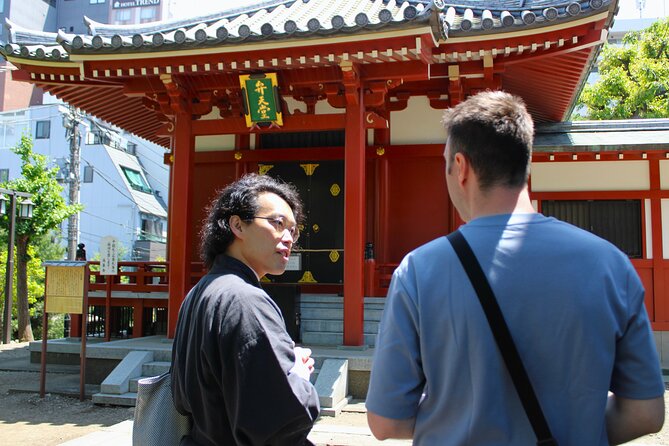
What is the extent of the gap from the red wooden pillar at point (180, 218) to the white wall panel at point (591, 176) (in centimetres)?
542

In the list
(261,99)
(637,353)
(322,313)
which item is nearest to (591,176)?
(322,313)

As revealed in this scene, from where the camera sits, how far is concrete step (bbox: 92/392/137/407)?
7172 mm

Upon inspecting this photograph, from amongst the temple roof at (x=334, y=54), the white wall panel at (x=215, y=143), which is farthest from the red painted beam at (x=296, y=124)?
the white wall panel at (x=215, y=143)

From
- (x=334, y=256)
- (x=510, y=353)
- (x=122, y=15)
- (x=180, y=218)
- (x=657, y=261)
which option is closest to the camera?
(x=510, y=353)

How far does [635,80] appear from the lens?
17.3 meters

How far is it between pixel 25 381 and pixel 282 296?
13.1 feet

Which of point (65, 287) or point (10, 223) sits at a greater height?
point (10, 223)

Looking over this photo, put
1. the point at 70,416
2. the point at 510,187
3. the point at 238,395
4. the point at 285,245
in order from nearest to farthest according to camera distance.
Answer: the point at 510,187 < the point at 238,395 < the point at 285,245 < the point at 70,416

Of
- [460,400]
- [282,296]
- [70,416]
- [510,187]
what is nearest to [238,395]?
[460,400]

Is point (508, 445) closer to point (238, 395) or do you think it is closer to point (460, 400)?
point (460, 400)

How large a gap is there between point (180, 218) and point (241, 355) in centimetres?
725

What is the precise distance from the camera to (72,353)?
369 inches

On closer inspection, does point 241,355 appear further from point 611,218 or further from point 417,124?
point 611,218

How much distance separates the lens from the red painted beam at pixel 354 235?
7.88 m
